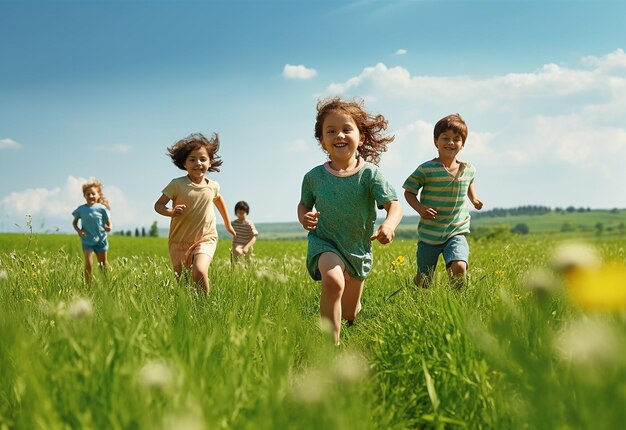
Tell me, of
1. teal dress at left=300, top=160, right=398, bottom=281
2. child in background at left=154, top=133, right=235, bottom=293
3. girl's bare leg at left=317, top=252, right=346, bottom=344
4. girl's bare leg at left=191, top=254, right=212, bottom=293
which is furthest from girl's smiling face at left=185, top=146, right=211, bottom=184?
girl's bare leg at left=317, top=252, right=346, bottom=344

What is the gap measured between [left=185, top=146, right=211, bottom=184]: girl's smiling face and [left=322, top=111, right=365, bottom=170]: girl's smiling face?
7.76 ft

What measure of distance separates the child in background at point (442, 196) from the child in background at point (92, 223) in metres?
6.47

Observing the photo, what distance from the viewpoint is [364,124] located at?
5.84 metres

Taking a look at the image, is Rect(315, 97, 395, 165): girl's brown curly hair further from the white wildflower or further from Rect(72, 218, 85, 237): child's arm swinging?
Rect(72, 218, 85, 237): child's arm swinging

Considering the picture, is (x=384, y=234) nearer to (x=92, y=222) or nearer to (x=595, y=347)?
(x=595, y=347)

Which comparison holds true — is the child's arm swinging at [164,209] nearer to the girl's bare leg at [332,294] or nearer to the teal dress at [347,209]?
the teal dress at [347,209]

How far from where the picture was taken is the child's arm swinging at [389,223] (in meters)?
4.48

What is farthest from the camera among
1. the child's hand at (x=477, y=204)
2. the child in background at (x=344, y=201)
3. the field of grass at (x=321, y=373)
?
the child's hand at (x=477, y=204)

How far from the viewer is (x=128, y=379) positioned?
203 centimetres

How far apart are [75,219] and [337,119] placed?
7525 millimetres

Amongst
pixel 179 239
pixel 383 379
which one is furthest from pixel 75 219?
pixel 383 379

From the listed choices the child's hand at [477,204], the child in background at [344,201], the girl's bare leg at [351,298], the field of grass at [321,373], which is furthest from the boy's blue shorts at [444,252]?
the field of grass at [321,373]

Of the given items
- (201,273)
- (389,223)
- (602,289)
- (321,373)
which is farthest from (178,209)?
(602,289)

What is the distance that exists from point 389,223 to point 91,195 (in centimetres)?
830
